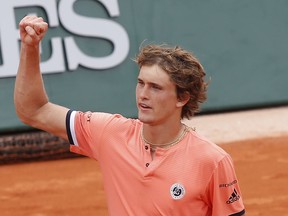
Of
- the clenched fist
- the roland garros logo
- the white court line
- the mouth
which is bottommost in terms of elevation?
the white court line

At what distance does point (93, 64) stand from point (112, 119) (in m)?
5.84

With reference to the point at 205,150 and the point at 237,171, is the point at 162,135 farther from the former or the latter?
the point at 237,171

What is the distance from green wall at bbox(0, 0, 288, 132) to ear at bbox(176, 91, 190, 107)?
5.76 m

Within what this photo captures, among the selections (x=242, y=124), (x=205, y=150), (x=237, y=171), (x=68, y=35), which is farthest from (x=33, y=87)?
(x=242, y=124)

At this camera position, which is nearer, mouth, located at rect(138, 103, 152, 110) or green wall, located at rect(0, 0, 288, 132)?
mouth, located at rect(138, 103, 152, 110)

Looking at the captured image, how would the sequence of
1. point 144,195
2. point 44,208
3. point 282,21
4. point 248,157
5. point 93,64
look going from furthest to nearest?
1. point 282,21
2. point 93,64
3. point 248,157
4. point 44,208
5. point 144,195

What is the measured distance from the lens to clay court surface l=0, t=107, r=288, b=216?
8016 millimetres

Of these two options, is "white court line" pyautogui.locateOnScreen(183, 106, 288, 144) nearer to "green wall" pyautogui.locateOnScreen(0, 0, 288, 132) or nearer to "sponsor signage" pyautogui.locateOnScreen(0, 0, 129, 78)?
"green wall" pyautogui.locateOnScreen(0, 0, 288, 132)

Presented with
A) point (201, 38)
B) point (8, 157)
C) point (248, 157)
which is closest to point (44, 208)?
point (8, 157)

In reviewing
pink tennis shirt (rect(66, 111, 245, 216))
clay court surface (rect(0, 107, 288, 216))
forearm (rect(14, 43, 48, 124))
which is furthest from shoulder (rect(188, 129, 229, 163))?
clay court surface (rect(0, 107, 288, 216))

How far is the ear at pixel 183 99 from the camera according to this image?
434 cm

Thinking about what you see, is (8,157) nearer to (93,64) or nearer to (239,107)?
(93,64)

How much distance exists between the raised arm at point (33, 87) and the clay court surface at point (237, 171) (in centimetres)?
369

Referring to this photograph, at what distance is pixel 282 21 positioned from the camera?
35.6 feet
